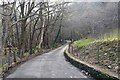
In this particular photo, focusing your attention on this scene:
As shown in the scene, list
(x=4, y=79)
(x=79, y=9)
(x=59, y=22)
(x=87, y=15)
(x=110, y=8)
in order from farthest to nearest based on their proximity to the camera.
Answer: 1. (x=59, y=22)
2. (x=79, y=9)
3. (x=87, y=15)
4. (x=110, y=8)
5. (x=4, y=79)

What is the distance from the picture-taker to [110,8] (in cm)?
4988

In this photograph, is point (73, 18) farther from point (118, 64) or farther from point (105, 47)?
point (118, 64)

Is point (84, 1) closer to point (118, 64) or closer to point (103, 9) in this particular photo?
point (103, 9)

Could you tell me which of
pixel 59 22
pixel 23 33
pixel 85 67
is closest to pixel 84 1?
pixel 59 22

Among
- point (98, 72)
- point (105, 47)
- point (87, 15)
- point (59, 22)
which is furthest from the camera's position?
point (59, 22)

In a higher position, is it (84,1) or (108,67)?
(84,1)

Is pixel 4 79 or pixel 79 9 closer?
A: pixel 4 79

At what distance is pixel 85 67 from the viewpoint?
20781 millimetres

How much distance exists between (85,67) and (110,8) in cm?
3067

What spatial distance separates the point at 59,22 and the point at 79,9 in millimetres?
8988

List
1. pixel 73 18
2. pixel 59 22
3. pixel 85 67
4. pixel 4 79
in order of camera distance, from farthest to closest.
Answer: pixel 73 18
pixel 59 22
pixel 85 67
pixel 4 79

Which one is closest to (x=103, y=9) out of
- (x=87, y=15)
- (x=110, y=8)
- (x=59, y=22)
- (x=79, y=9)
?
(x=110, y=8)

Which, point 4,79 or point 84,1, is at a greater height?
point 84,1

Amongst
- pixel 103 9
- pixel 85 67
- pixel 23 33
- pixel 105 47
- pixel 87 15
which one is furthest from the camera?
pixel 87 15
